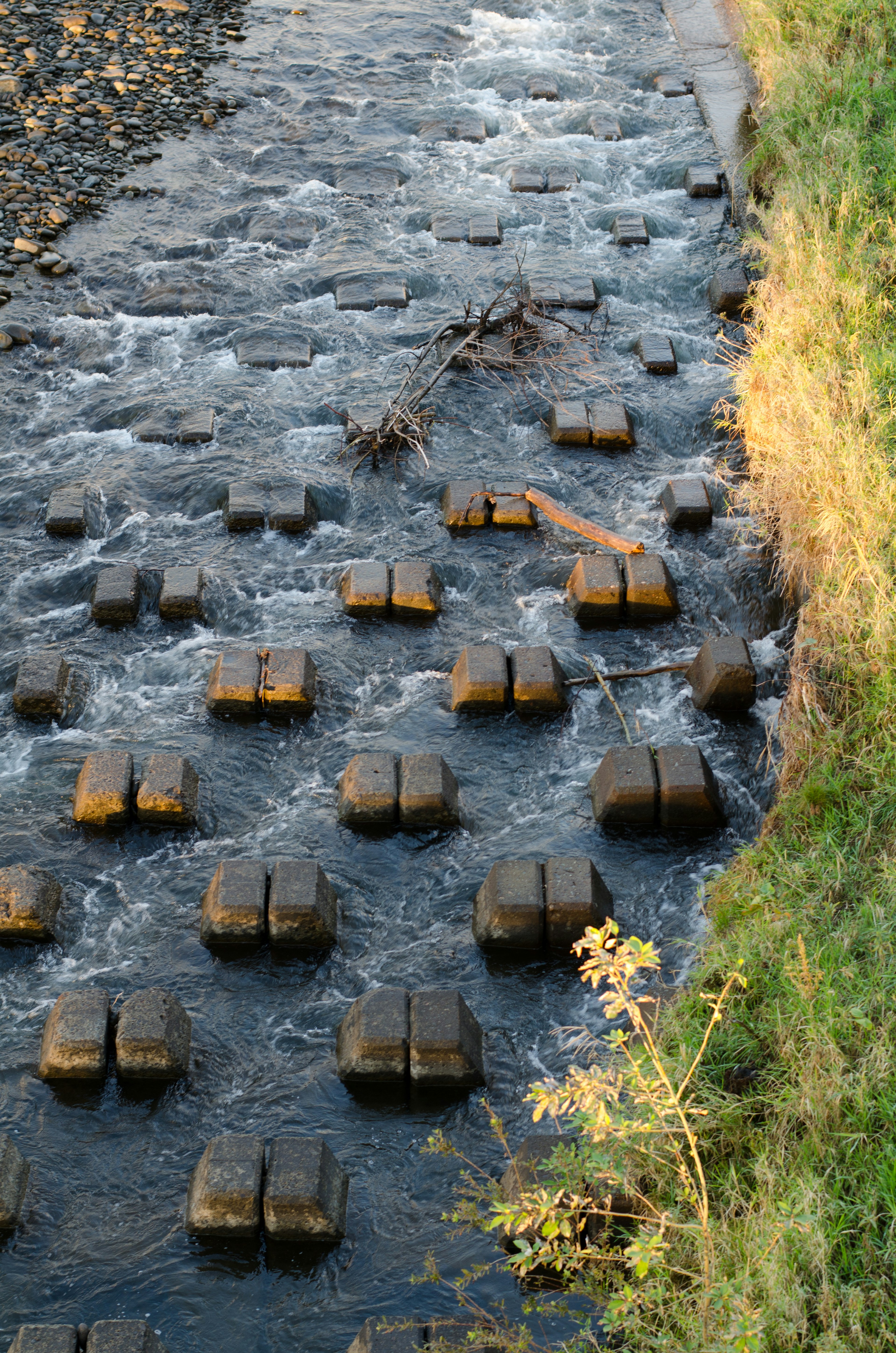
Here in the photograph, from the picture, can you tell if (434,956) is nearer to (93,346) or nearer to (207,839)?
(207,839)

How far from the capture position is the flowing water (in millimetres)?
3516

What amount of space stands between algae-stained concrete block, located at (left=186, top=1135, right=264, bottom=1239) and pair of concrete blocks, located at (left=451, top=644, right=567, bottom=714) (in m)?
2.18

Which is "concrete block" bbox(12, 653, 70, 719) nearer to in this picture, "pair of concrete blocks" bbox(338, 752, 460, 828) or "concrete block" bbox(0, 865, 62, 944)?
"concrete block" bbox(0, 865, 62, 944)

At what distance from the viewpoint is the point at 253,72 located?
34.5 ft

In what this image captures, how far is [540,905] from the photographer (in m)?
4.08

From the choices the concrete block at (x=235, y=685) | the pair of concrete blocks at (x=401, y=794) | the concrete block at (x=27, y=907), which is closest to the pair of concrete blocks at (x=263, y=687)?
the concrete block at (x=235, y=685)

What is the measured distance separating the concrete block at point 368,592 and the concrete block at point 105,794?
4.52 feet

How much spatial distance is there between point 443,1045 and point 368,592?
2.44 metres

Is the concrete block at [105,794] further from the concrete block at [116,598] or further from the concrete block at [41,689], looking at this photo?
the concrete block at [116,598]

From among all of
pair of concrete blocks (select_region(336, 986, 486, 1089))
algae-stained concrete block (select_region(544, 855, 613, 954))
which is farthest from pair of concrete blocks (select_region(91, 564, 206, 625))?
pair of concrete blocks (select_region(336, 986, 486, 1089))

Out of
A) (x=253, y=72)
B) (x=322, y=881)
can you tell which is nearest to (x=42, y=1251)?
(x=322, y=881)

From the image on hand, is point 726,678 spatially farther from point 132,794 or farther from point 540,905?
point 132,794

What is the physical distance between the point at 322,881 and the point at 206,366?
4.13 metres

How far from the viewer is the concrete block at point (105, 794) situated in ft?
15.0
